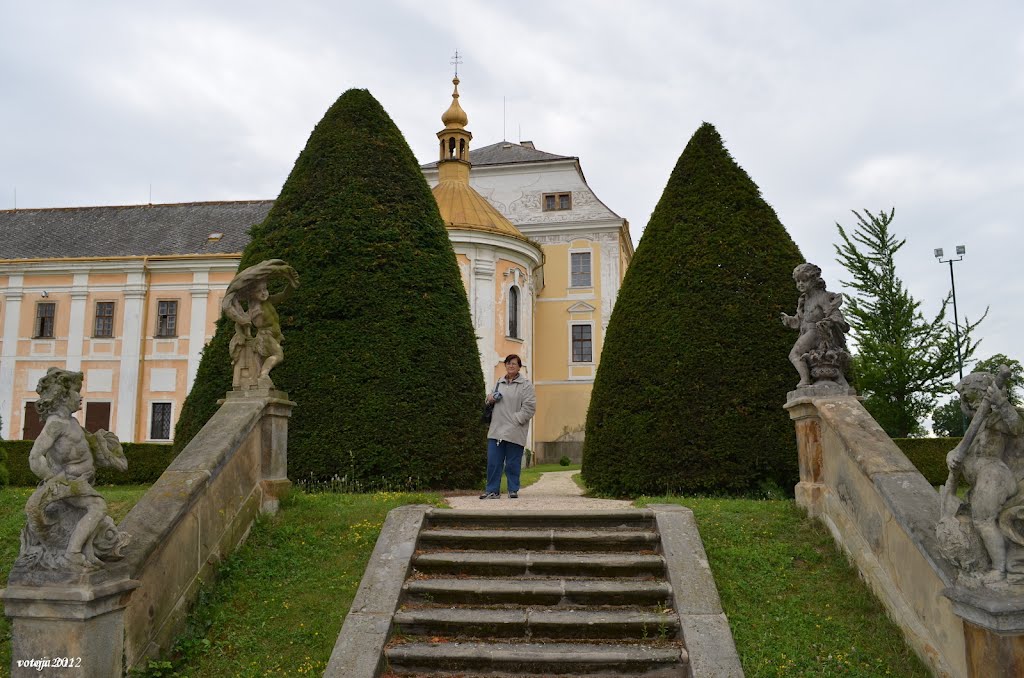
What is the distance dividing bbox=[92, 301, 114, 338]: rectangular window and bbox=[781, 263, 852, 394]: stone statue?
101 ft

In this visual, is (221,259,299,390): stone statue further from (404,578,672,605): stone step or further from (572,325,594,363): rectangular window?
(572,325,594,363): rectangular window

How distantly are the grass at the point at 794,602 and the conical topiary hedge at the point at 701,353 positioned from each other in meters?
1.98

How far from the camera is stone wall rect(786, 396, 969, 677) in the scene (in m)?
4.93

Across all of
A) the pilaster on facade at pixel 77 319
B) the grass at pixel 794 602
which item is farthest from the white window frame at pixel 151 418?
the grass at pixel 794 602

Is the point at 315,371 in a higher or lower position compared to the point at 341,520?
higher

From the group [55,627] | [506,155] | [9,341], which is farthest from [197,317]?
[55,627]

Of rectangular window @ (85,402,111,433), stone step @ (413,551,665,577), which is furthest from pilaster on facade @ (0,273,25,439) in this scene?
stone step @ (413,551,665,577)

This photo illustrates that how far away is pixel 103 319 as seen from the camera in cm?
3183

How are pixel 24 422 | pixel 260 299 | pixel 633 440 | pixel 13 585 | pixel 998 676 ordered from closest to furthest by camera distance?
pixel 998 676 → pixel 13 585 → pixel 260 299 → pixel 633 440 → pixel 24 422

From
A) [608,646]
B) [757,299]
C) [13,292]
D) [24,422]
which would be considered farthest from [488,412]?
[13,292]

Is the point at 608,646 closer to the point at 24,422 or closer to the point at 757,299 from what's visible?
the point at 757,299

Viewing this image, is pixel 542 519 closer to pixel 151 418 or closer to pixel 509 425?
pixel 509 425

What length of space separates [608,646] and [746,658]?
36.3 inches

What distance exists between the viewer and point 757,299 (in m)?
10.1
